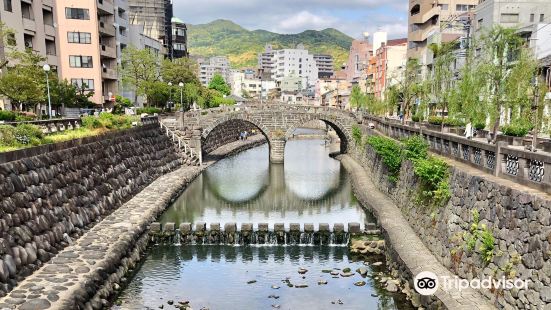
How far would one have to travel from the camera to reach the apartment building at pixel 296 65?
174 m

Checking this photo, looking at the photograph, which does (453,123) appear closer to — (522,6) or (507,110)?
(507,110)

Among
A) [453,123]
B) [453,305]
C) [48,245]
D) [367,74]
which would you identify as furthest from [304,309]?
[367,74]

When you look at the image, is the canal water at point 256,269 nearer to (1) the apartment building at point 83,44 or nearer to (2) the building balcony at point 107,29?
(1) the apartment building at point 83,44

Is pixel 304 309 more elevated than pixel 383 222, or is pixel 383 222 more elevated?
pixel 383 222

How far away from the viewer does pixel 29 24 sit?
39531mm

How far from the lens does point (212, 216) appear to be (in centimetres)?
2775

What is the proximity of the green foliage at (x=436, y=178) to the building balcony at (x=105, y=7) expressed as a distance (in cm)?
4522

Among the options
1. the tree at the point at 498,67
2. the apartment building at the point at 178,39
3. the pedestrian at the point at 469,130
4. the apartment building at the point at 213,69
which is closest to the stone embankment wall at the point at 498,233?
the tree at the point at 498,67

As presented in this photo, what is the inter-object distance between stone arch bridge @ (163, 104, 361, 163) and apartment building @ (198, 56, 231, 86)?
131 meters

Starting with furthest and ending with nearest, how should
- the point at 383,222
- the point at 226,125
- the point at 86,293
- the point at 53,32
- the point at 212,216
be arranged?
the point at 226,125 → the point at 53,32 → the point at 212,216 → the point at 383,222 → the point at 86,293

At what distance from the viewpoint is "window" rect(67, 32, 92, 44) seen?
46500 mm

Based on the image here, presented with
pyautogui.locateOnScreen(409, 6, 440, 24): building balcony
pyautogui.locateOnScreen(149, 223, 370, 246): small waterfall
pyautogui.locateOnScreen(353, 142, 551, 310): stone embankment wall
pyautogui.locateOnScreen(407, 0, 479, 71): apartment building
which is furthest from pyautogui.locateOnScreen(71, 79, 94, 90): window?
pyautogui.locateOnScreen(409, 6, 440, 24): building balcony

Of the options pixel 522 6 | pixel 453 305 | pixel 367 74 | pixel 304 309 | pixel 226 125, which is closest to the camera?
pixel 453 305

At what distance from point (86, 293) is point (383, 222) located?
1401cm
